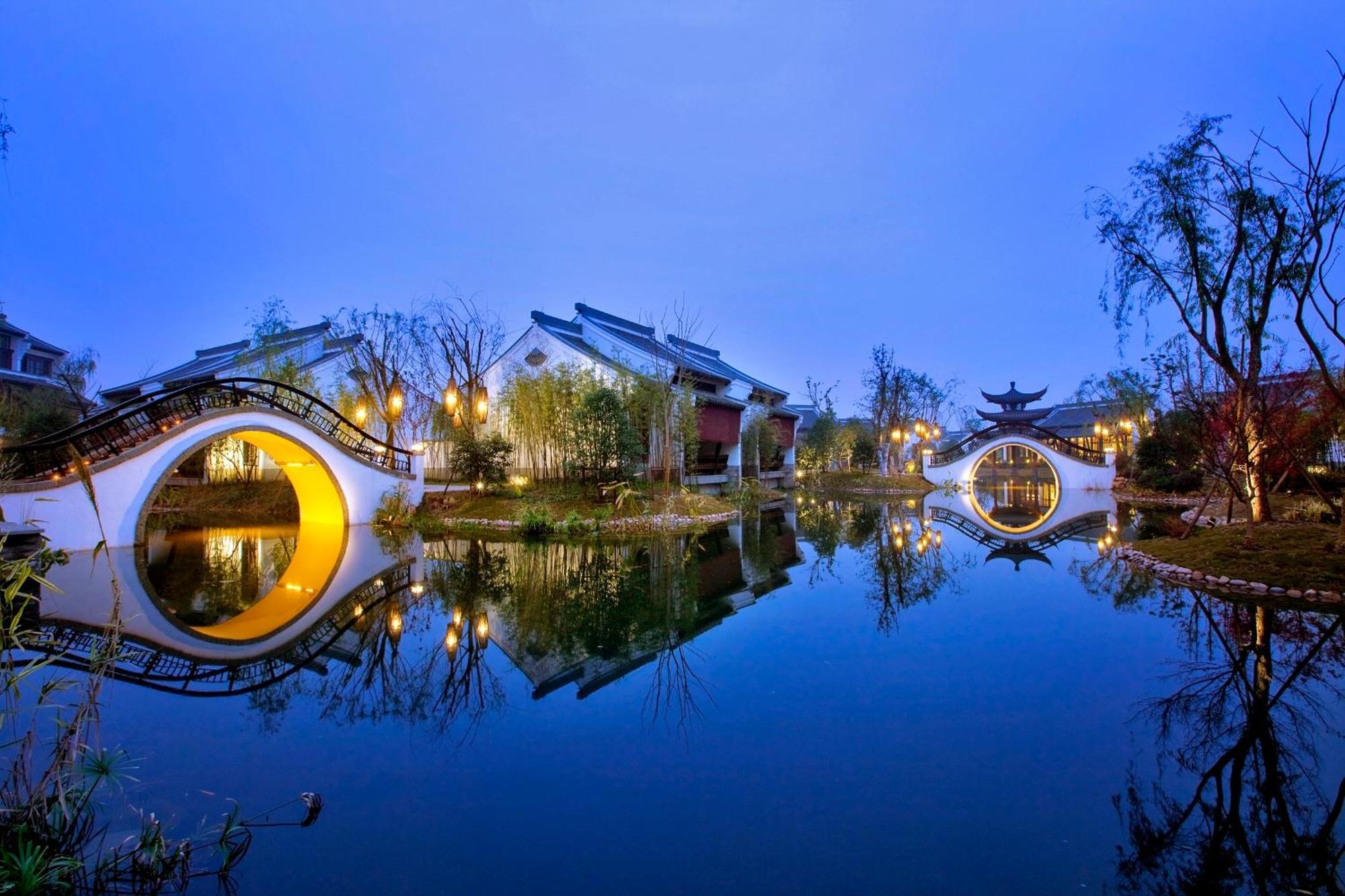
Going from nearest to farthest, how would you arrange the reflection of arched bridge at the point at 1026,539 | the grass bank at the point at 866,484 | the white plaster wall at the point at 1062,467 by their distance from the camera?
the reflection of arched bridge at the point at 1026,539, the white plaster wall at the point at 1062,467, the grass bank at the point at 866,484

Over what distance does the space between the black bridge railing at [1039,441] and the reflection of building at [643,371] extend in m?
7.33

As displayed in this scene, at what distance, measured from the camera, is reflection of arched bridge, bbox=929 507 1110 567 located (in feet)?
30.8

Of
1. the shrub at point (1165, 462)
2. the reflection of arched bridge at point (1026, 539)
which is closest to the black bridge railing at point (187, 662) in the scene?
the reflection of arched bridge at point (1026, 539)

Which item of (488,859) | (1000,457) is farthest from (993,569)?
(1000,457)

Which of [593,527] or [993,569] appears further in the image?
[593,527]

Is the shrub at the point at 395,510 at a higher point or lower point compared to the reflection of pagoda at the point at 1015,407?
lower

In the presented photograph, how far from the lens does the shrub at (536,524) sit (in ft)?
36.9

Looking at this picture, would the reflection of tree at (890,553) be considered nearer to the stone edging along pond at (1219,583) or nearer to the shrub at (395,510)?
the stone edging along pond at (1219,583)

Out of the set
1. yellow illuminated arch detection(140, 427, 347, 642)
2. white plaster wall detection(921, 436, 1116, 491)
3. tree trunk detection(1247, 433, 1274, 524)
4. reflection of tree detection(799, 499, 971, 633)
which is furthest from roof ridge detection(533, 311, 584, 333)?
tree trunk detection(1247, 433, 1274, 524)

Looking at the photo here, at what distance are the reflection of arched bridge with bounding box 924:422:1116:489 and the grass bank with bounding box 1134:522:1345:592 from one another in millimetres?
15404

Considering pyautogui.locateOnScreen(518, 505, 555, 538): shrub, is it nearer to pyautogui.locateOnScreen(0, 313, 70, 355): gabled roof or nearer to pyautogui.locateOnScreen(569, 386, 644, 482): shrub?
pyautogui.locateOnScreen(569, 386, 644, 482): shrub

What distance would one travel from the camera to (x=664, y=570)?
26.0ft

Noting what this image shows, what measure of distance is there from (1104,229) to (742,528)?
315 inches

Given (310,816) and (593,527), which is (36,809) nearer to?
(310,816)
